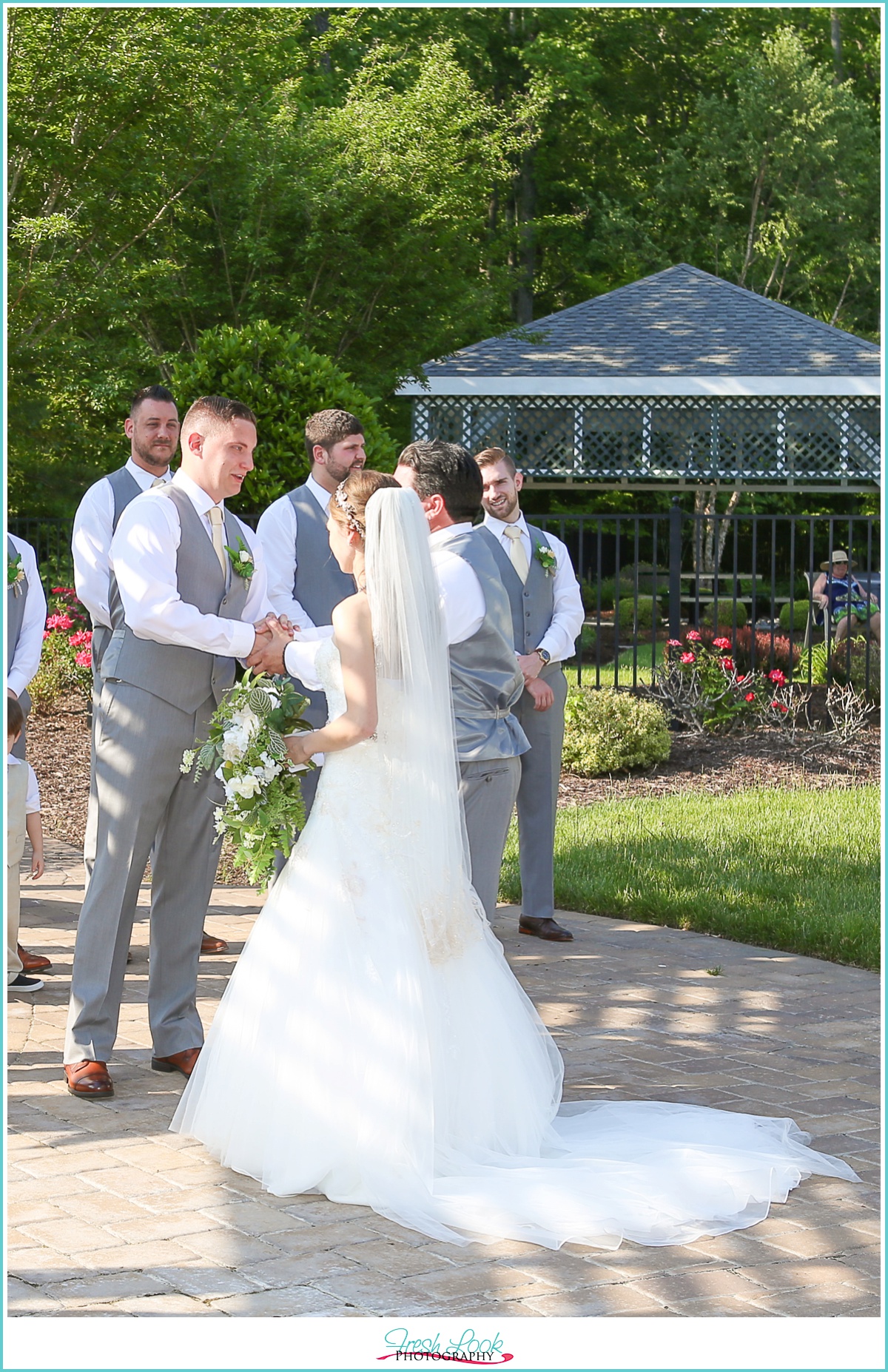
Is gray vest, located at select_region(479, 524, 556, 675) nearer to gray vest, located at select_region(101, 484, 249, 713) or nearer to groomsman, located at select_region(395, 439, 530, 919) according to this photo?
groomsman, located at select_region(395, 439, 530, 919)

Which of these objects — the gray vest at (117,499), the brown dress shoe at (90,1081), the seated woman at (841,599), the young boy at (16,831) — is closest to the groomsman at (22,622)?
the young boy at (16,831)

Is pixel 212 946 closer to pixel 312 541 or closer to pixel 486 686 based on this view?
pixel 312 541

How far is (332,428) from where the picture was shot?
21.9 ft

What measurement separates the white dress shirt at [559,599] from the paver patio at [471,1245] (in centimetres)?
165

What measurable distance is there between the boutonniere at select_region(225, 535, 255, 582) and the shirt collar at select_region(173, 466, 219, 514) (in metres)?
0.15

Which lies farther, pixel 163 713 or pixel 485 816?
pixel 485 816

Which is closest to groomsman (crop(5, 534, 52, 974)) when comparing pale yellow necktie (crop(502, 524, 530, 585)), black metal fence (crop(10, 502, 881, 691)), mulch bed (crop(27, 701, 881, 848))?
pale yellow necktie (crop(502, 524, 530, 585))

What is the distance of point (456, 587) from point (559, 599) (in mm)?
2138

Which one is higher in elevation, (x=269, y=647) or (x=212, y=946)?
(x=269, y=647)

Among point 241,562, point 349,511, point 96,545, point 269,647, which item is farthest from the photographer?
point 96,545

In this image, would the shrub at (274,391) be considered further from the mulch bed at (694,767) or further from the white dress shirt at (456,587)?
the white dress shirt at (456,587)

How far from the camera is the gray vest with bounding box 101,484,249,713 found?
5.07 metres

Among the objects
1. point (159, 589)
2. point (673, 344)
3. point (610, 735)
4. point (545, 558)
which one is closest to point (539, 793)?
point (545, 558)

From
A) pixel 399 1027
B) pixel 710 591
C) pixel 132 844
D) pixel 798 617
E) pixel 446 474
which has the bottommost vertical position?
pixel 798 617
